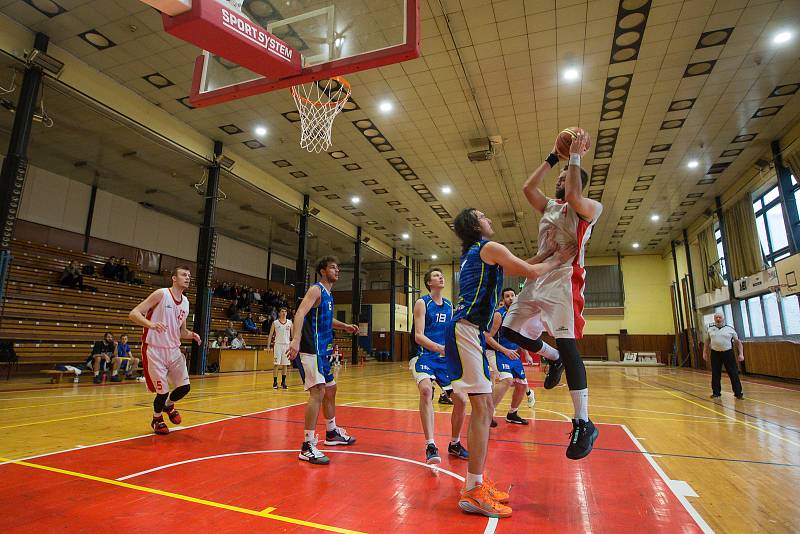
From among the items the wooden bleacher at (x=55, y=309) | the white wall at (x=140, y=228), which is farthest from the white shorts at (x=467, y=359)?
the white wall at (x=140, y=228)

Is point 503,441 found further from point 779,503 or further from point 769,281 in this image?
point 769,281

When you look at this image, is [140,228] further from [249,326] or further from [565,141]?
[565,141]

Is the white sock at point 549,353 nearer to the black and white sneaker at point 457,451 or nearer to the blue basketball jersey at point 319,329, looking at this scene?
the black and white sneaker at point 457,451

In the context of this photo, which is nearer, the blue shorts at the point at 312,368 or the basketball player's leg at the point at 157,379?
the blue shorts at the point at 312,368

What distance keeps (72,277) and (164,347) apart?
1121cm

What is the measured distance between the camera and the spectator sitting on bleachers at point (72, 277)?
13133 mm

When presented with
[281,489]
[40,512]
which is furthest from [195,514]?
[40,512]

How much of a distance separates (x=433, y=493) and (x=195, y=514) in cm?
143

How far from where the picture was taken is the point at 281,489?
284 centimetres

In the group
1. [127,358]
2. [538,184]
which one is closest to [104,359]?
[127,358]

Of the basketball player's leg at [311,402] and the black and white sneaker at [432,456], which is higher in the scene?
the basketball player's leg at [311,402]

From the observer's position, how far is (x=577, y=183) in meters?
2.61

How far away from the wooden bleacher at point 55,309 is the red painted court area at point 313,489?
10.00m

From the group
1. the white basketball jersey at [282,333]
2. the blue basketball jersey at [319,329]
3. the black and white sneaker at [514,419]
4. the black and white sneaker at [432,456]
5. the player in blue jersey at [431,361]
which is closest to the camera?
the black and white sneaker at [432,456]
